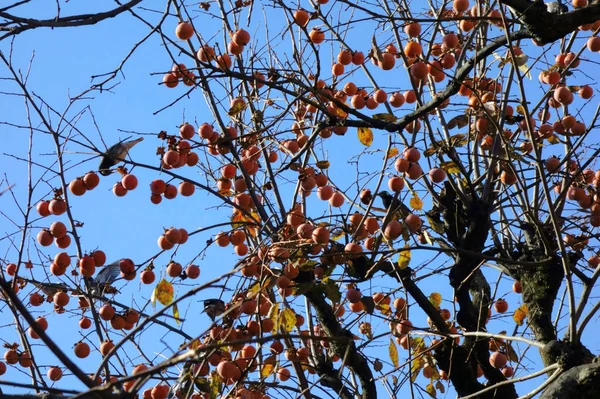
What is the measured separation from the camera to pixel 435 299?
12.5 ft

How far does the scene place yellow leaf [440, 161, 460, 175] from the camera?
3.27 meters

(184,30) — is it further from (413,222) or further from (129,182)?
(413,222)

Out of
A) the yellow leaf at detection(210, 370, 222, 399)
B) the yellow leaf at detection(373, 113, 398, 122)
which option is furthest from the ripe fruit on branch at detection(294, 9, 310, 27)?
the yellow leaf at detection(210, 370, 222, 399)

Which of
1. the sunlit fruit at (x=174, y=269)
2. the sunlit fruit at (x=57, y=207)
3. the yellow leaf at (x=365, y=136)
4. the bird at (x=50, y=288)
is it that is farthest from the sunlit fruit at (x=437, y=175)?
the bird at (x=50, y=288)

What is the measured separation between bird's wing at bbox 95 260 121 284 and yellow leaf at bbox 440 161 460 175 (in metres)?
1.45

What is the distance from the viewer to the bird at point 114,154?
3211 millimetres

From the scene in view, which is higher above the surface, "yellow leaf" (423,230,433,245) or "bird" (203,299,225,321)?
"yellow leaf" (423,230,433,245)

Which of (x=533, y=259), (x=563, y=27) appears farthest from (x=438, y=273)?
(x=563, y=27)

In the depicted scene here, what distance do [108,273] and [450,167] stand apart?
60.6 inches

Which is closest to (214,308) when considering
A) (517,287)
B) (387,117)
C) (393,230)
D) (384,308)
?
(393,230)

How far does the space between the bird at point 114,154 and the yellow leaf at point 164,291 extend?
0.55 meters

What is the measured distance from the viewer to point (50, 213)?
3301mm

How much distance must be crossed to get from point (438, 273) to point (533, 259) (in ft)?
1.57

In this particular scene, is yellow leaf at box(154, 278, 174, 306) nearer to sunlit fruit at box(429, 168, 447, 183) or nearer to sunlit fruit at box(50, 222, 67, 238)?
sunlit fruit at box(50, 222, 67, 238)
